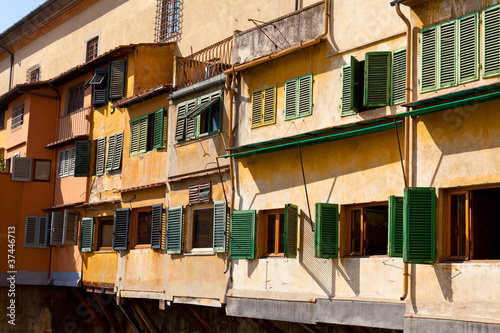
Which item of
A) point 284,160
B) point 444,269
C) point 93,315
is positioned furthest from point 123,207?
point 444,269

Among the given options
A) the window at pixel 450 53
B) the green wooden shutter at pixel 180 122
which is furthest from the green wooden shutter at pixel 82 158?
the window at pixel 450 53

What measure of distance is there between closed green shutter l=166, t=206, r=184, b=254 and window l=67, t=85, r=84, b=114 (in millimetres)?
7764

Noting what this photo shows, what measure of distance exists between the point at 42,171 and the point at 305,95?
44.1 ft

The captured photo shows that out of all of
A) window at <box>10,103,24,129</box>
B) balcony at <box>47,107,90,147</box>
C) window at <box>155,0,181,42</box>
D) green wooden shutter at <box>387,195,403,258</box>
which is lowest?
green wooden shutter at <box>387,195,403,258</box>

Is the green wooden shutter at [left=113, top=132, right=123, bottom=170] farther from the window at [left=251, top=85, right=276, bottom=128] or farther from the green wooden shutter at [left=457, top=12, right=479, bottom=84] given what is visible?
the green wooden shutter at [left=457, top=12, right=479, bottom=84]

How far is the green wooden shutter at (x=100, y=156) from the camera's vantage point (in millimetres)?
23750

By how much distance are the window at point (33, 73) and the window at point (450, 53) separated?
23535mm

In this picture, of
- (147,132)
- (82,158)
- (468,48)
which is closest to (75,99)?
(82,158)

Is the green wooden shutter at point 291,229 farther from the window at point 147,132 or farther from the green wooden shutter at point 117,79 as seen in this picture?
the green wooden shutter at point 117,79

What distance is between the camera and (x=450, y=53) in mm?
12594

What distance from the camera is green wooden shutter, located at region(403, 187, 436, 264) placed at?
12.4m

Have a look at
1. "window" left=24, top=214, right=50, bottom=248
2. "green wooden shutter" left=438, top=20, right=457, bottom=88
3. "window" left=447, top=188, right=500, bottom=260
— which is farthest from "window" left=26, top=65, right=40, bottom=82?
"window" left=447, top=188, right=500, bottom=260

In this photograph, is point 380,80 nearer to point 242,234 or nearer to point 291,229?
point 291,229

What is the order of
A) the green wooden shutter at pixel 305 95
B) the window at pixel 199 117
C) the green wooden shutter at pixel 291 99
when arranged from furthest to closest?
the window at pixel 199 117
the green wooden shutter at pixel 291 99
the green wooden shutter at pixel 305 95
